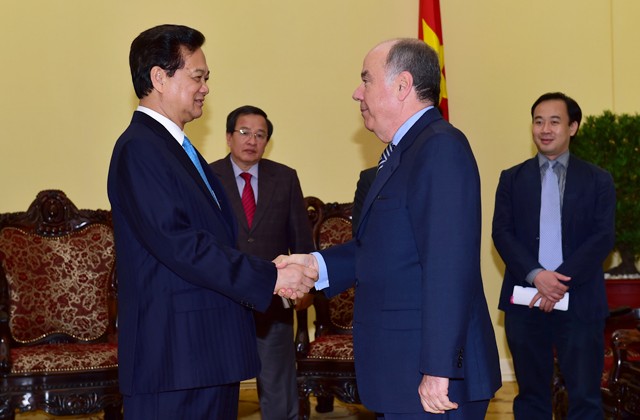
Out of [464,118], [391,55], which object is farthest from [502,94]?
[391,55]

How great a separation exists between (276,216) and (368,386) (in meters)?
2.41

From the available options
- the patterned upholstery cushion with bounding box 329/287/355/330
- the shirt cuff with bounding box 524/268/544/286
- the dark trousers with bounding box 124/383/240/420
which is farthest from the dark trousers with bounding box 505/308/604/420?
the dark trousers with bounding box 124/383/240/420

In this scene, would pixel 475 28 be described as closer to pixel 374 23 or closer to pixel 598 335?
pixel 374 23

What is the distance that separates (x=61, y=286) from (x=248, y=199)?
122 cm

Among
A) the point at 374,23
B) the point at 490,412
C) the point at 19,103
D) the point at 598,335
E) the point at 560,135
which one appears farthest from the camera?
the point at 374,23

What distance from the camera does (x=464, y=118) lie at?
653 cm

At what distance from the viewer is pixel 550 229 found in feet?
15.0

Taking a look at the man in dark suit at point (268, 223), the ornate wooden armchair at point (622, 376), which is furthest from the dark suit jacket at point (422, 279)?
the man in dark suit at point (268, 223)

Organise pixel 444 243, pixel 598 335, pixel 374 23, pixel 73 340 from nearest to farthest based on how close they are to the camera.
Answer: pixel 444 243, pixel 598 335, pixel 73 340, pixel 374 23

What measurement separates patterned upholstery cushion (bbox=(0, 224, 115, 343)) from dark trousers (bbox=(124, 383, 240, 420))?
2.43 meters

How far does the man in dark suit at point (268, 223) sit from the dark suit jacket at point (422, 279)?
2.16 metres

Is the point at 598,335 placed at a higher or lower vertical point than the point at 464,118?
lower

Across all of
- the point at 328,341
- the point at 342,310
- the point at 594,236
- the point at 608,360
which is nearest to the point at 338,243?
the point at 342,310

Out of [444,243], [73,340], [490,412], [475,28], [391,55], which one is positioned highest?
[475,28]
